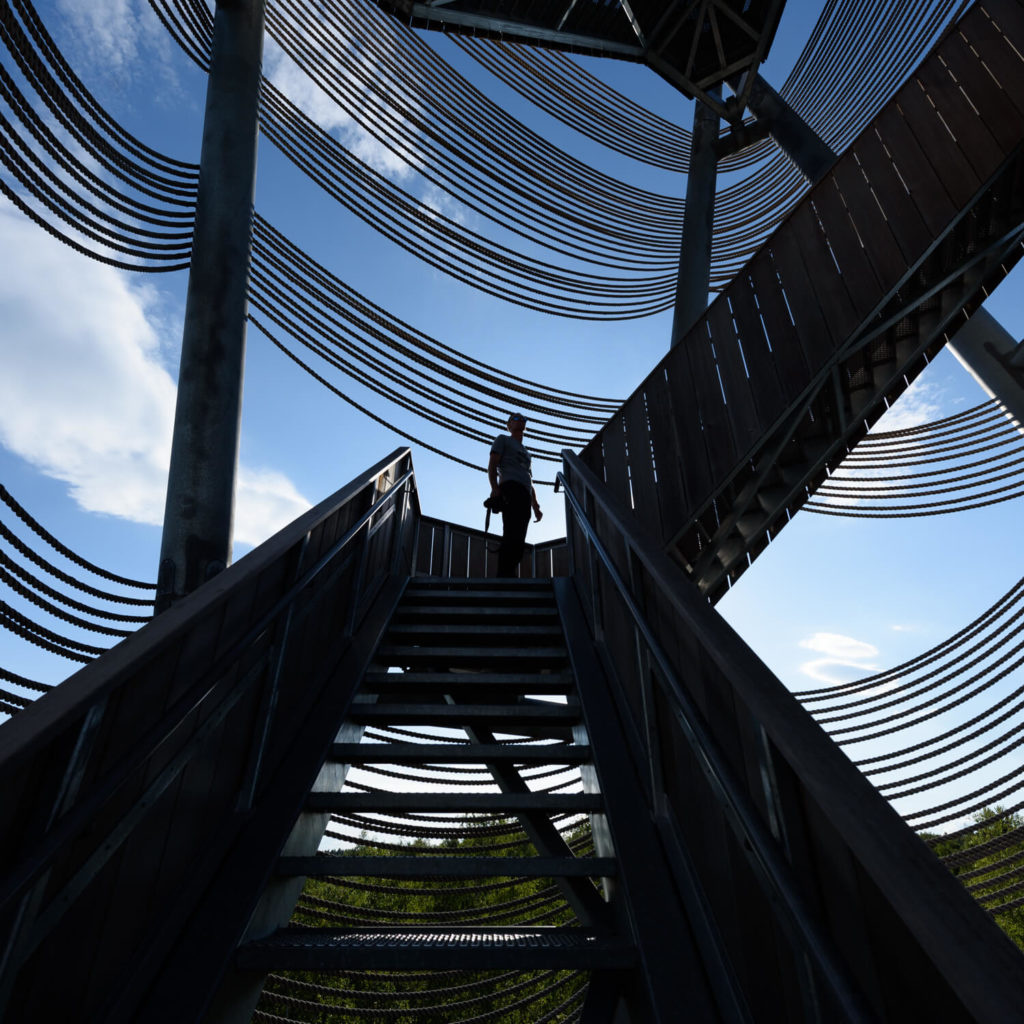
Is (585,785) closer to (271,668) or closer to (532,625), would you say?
(271,668)

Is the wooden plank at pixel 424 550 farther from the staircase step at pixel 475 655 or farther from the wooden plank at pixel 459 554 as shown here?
the staircase step at pixel 475 655

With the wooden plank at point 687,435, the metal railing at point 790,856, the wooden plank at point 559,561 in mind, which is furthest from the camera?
the wooden plank at point 559,561

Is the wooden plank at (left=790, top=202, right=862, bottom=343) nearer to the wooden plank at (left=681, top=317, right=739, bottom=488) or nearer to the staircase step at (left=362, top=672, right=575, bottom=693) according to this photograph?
the wooden plank at (left=681, top=317, right=739, bottom=488)

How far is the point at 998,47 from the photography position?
3.58 metres

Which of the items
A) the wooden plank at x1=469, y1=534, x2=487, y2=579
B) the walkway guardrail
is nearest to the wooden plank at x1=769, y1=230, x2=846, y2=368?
the walkway guardrail

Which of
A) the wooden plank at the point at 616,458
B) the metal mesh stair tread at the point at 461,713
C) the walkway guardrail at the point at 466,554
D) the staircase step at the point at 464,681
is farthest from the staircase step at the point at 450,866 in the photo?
the walkway guardrail at the point at 466,554

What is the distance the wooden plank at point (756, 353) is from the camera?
4137 mm

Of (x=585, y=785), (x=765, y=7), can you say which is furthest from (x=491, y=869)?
(x=765, y=7)

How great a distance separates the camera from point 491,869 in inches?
81.0

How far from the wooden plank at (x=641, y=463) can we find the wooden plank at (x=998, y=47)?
7.73 ft

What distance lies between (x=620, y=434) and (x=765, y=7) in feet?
20.2

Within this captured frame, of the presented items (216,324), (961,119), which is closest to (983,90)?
(961,119)

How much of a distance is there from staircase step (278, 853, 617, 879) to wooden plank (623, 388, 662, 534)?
282 cm

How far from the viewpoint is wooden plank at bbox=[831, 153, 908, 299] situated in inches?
148
